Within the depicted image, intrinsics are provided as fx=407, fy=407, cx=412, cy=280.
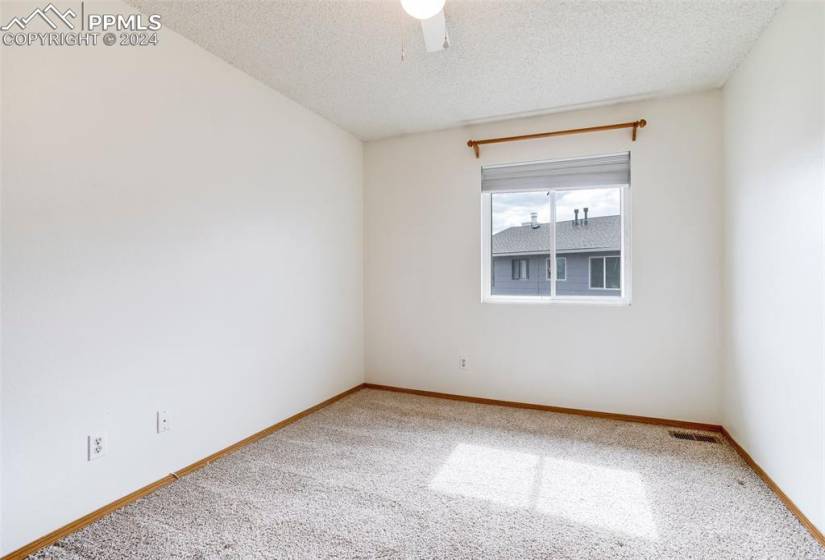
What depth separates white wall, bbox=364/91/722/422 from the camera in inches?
116

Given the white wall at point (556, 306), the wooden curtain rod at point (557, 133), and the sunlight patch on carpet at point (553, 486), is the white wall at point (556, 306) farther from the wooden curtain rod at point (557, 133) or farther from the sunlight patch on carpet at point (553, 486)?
the sunlight patch on carpet at point (553, 486)

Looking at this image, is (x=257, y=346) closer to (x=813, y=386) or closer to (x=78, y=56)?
(x=78, y=56)

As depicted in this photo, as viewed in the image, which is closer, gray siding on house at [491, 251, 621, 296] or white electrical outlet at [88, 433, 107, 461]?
white electrical outlet at [88, 433, 107, 461]

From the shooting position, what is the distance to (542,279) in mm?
3477

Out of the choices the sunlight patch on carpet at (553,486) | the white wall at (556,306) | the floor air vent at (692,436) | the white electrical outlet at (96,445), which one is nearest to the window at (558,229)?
the white wall at (556,306)

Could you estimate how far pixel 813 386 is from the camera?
5.72 ft

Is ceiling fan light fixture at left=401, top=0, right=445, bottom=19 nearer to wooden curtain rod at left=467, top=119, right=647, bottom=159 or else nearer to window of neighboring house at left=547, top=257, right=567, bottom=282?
wooden curtain rod at left=467, top=119, right=647, bottom=159

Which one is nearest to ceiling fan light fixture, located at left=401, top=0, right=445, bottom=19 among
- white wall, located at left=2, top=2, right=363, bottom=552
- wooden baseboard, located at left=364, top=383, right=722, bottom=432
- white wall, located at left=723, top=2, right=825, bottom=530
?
white wall, located at left=2, top=2, right=363, bottom=552

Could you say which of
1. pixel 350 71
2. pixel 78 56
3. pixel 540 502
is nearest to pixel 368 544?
pixel 540 502

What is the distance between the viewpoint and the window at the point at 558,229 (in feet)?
10.6

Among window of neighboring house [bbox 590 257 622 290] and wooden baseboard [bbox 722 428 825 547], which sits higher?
window of neighboring house [bbox 590 257 622 290]

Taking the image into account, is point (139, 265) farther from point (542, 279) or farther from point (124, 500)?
point (542, 279)

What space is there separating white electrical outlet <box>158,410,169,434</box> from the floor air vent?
10.5 feet

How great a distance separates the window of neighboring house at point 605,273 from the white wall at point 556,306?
17cm
